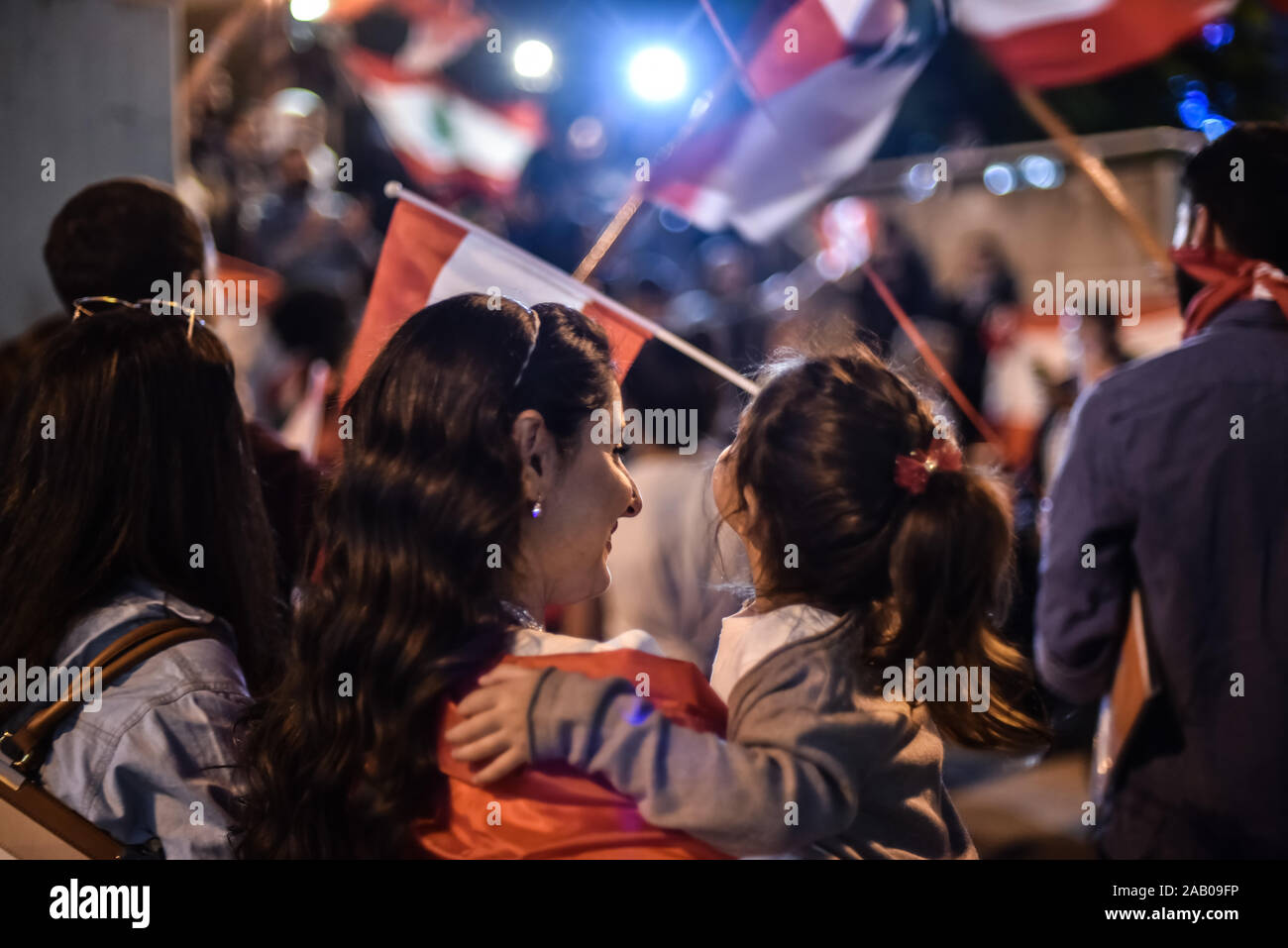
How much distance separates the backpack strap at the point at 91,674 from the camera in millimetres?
1770

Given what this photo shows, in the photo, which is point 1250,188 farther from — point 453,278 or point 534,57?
point 534,57

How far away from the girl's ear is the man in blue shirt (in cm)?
141

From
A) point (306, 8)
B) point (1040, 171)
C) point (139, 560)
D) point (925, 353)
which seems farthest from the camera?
point (1040, 171)

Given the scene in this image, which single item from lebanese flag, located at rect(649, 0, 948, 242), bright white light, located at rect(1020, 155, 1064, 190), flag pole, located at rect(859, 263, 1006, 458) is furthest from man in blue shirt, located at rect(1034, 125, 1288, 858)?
bright white light, located at rect(1020, 155, 1064, 190)

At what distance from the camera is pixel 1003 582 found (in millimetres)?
2043

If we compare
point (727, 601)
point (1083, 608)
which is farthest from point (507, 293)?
point (727, 601)

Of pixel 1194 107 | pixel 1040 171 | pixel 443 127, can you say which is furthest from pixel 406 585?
pixel 1040 171

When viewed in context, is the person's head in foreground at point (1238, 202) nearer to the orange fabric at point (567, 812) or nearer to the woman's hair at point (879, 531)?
the woman's hair at point (879, 531)

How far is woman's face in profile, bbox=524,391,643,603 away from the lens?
173cm

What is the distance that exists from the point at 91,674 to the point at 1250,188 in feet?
8.44

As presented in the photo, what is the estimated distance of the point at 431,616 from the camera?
161 centimetres

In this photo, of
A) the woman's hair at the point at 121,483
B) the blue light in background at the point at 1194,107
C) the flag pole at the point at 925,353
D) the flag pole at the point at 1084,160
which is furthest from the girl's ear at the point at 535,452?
the blue light in background at the point at 1194,107

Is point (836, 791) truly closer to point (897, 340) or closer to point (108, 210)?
point (108, 210)

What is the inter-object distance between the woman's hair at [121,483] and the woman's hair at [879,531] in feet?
3.12
